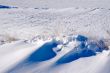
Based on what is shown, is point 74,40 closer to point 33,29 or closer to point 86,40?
point 86,40

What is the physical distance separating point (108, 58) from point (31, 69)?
1.37m

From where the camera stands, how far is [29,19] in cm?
1176

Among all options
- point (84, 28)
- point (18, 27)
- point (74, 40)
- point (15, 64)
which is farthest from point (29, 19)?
point (15, 64)

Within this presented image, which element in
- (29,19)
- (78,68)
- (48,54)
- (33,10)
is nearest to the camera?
(78,68)

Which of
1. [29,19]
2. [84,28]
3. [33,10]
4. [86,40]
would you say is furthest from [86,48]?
[33,10]

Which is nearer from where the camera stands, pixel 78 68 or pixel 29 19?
pixel 78 68

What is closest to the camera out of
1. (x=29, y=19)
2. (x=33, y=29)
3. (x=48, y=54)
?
(x=48, y=54)

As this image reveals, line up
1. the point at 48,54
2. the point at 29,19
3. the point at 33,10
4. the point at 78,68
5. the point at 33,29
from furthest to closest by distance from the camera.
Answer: the point at 33,10 < the point at 29,19 < the point at 33,29 < the point at 48,54 < the point at 78,68

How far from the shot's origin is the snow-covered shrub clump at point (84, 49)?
5.70 meters

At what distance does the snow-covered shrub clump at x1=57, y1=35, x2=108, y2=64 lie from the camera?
18.7 feet

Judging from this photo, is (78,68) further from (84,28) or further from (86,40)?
(84,28)

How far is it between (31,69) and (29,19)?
21.3 ft

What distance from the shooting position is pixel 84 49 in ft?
19.5

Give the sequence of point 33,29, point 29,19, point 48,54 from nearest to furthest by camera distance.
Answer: point 48,54
point 33,29
point 29,19
